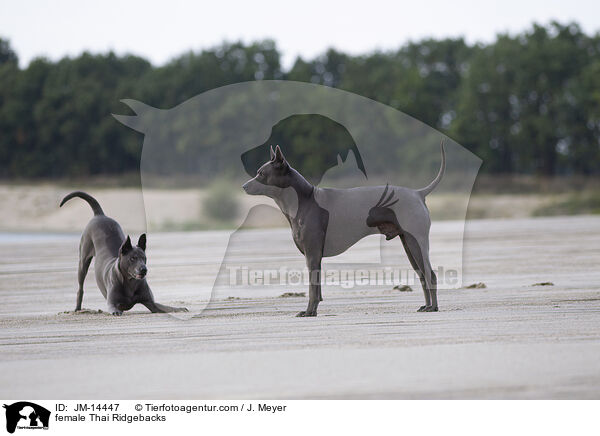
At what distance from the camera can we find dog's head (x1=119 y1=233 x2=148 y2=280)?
10352 millimetres

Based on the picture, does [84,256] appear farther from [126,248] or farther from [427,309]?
[427,309]

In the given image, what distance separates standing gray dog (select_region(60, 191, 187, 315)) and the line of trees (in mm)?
43107

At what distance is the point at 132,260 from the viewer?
10.4 metres

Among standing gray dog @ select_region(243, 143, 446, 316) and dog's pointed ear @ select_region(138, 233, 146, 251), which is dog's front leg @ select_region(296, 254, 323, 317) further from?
dog's pointed ear @ select_region(138, 233, 146, 251)

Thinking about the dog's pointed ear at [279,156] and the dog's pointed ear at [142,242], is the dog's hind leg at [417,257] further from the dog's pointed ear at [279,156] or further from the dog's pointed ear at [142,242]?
the dog's pointed ear at [142,242]

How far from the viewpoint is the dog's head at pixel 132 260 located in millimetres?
10352

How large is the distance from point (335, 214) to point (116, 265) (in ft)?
9.49

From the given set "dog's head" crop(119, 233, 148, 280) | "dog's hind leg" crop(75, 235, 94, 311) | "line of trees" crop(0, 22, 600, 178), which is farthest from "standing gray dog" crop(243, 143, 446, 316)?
"line of trees" crop(0, 22, 600, 178)

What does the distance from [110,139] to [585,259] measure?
6187 cm

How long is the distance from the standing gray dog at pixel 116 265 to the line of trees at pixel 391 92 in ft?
141

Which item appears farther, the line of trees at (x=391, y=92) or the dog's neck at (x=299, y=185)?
the line of trees at (x=391, y=92)
